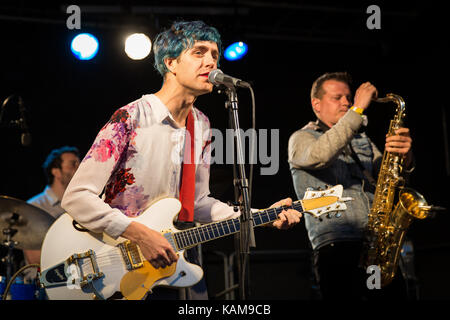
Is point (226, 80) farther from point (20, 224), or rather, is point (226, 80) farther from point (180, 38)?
point (20, 224)

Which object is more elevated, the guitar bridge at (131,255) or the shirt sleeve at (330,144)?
the shirt sleeve at (330,144)

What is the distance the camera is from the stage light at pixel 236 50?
16.4ft

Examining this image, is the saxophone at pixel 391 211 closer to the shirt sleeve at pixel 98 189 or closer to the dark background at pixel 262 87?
the shirt sleeve at pixel 98 189

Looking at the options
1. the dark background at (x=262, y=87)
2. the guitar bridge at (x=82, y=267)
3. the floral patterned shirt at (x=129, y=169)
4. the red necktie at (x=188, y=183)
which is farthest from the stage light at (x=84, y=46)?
the guitar bridge at (x=82, y=267)

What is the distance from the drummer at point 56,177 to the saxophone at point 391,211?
3166 millimetres

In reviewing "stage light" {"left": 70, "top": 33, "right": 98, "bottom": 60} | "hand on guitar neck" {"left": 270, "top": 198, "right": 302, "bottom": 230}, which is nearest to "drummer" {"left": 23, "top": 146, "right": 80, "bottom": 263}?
"stage light" {"left": 70, "top": 33, "right": 98, "bottom": 60}

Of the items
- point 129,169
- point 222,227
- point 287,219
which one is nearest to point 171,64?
point 129,169

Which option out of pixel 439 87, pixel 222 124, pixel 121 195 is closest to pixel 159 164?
pixel 121 195

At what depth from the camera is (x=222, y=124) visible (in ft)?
16.8

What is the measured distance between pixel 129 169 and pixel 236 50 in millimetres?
2685

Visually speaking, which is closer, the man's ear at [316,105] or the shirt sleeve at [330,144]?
the shirt sleeve at [330,144]

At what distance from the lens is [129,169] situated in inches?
105
